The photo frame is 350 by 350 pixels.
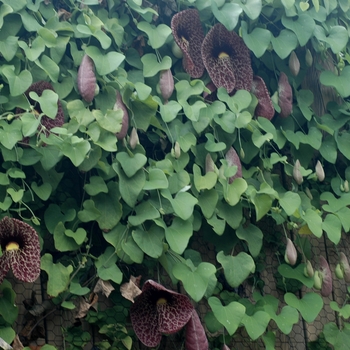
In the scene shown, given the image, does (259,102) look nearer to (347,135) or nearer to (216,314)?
(347,135)

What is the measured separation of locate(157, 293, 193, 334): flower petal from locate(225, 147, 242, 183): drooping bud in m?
0.36

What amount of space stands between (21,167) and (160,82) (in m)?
0.45

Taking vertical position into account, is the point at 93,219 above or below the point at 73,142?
below

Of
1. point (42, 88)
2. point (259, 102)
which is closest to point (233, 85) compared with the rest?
point (259, 102)

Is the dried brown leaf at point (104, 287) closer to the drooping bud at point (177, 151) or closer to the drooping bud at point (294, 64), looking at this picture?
the drooping bud at point (177, 151)

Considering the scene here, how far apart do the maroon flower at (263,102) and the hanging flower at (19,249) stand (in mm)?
776

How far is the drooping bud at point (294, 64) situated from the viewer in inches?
84.4

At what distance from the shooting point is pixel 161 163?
182cm

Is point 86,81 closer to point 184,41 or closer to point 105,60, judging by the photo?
point 105,60

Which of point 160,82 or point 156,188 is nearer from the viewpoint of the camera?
point 156,188

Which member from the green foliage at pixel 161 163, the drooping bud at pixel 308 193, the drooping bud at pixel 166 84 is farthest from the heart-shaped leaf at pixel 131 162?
the drooping bud at pixel 308 193

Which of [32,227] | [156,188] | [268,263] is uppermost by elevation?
[156,188]

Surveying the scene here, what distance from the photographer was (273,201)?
198 centimetres

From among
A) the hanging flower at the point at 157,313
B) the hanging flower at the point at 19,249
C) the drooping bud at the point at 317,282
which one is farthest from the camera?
the drooping bud at the point at 317,282
